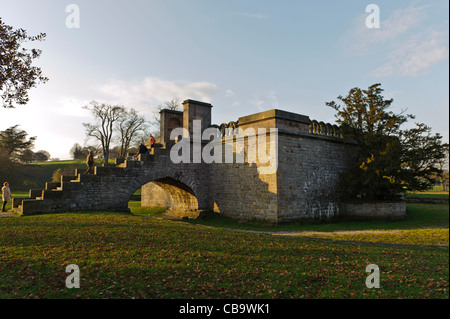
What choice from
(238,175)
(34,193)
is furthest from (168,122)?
(34,193)

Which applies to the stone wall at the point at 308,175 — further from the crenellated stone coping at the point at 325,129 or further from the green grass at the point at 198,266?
the green grass at the point at 198,266

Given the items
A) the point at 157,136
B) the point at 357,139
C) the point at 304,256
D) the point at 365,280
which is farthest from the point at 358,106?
the point at 157,136

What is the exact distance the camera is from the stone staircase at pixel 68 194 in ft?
39.1

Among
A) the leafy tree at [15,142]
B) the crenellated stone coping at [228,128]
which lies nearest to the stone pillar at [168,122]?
the crenellated stone coping at [228,128]

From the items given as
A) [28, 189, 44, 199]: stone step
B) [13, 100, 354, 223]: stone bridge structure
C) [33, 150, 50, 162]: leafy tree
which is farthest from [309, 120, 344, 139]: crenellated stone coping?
[33, 150, 50, 162]: leafy tree

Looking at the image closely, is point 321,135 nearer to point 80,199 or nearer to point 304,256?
point 304,256

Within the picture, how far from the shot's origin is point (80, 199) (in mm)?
12938

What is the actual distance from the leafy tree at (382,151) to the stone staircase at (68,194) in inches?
465

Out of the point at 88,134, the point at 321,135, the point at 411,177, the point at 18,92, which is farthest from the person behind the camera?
the point at 88,134

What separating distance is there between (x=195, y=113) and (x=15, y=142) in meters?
35.6

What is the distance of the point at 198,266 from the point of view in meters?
5.88

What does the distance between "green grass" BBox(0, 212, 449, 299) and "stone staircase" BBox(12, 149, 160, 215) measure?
3020 millimetres

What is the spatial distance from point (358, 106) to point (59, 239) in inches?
596
